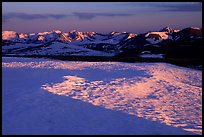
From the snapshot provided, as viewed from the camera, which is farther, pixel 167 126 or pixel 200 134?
pixel 167 126

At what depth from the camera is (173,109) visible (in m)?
12.2

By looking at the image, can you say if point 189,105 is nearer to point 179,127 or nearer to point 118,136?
point 179,127

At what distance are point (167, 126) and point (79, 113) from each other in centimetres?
316

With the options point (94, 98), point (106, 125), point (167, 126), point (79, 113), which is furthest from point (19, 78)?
point (167, 126)

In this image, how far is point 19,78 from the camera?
18.2 meters

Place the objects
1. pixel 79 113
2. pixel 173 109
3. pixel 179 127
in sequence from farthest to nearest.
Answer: pixel 173 109 < pixel 79 113 < pixel 179 127

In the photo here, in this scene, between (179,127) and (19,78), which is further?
(19,78)

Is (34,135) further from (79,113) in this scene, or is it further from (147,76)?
(147,76)

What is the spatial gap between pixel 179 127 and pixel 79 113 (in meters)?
3.53

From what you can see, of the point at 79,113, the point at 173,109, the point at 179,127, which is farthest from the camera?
the point at 173,109

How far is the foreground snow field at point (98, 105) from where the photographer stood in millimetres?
9820

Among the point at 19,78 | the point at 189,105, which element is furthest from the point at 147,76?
the point at 19,78

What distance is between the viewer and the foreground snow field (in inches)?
387

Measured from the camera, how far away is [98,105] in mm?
12406
